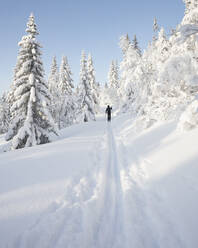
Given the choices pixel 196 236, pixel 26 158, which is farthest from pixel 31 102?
pixel 196 236

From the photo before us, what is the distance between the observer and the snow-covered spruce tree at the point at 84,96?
26203 mm

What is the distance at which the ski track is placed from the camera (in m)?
2.32

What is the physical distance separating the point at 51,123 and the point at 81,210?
10789 mm

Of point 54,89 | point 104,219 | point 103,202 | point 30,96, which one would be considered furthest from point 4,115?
point 104,219

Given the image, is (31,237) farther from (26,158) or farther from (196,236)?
(26,158)

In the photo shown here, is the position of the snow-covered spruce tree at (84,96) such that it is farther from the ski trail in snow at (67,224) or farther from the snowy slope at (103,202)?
the ski trail in snow at (67,224)

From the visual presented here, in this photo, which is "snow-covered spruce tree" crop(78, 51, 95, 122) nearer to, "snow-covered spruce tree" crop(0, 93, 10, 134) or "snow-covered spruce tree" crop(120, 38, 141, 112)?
"snow-covered spruce tree" crop(120, 38, 141, 112)

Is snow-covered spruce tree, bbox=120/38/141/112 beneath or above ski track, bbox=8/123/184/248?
above

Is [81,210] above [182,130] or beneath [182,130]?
beneath

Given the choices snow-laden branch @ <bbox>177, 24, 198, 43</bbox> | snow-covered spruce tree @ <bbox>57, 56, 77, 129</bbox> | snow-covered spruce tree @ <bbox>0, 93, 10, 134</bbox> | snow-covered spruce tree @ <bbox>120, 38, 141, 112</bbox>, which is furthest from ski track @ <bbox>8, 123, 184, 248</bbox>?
snow-covered spruce tree @ <bbox>0, 93, 10, 134</bbox>

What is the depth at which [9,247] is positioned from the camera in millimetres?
2104

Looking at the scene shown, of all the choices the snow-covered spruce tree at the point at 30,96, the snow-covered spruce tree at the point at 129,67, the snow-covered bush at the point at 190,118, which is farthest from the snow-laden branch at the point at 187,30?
the snow-covered spruce tree at the point at 129,67

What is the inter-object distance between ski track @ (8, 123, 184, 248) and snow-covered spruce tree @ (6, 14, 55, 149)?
9.64m

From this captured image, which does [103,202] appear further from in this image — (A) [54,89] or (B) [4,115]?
(B) [4,115]
